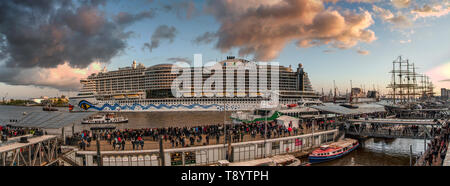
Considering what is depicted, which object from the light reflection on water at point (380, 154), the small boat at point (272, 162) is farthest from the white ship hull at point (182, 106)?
the small boat at point (272, 162)

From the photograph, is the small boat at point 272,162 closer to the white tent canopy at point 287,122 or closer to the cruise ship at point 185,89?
the white tent canopy at point 287,122

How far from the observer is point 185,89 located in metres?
85.1

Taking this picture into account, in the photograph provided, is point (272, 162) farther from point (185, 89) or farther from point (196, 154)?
point (185, 89)

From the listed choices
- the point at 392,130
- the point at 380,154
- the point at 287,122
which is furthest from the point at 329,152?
the point at 392,130

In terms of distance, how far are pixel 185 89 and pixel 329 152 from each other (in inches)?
2740

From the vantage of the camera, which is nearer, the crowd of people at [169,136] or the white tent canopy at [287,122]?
the crowd of people at [169,136]

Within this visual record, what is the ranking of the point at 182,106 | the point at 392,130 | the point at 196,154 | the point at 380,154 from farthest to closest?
the point at 182,106 → the point at 392,130 → the point at 380,154 → the point at 196,154

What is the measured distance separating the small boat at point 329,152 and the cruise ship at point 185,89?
53.3 meters

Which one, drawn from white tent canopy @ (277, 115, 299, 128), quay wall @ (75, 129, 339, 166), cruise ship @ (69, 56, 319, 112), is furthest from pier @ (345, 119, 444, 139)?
cruise ship @ (69, 56, 319, 112)

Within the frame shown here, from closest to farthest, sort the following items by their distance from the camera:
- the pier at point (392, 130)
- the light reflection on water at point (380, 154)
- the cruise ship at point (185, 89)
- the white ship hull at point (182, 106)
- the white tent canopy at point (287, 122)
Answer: the light reflection on water at point (380, 154), the pier at point (392, 130), the white tent canopy at point (287, 122), the white ship hull at point (182, 106), the cruise ship at point (185, 89)

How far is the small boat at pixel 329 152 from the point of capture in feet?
63.3
